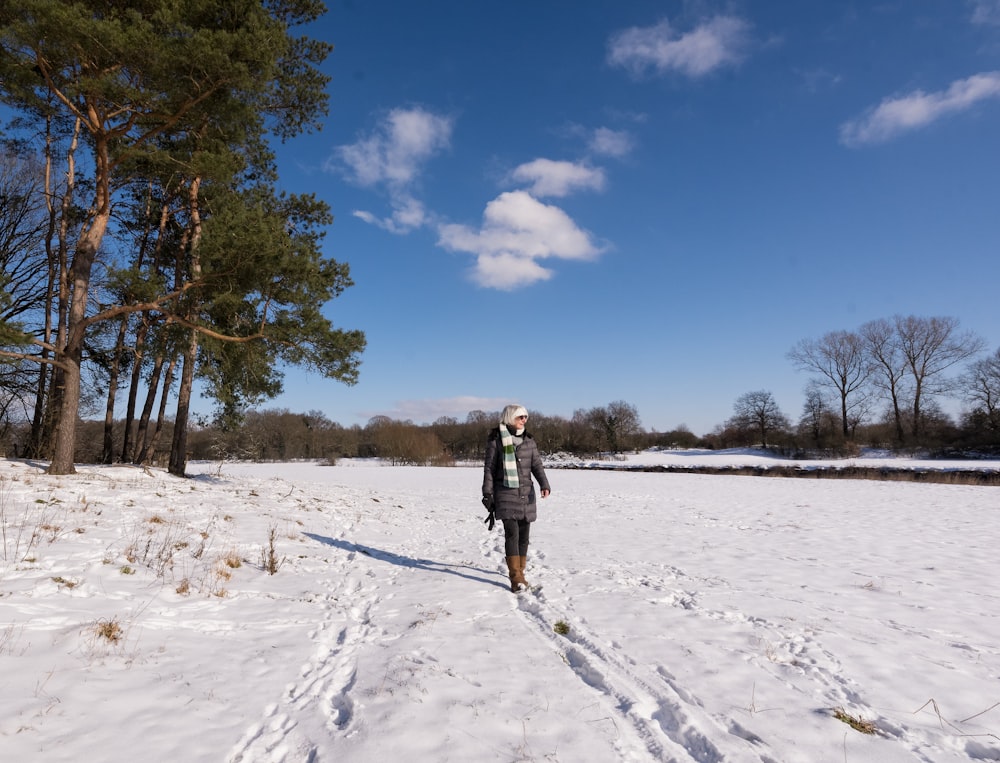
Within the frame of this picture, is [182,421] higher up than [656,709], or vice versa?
[182,421]

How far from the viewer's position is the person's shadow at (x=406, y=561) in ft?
20.7

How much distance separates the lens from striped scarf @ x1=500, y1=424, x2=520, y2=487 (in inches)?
217

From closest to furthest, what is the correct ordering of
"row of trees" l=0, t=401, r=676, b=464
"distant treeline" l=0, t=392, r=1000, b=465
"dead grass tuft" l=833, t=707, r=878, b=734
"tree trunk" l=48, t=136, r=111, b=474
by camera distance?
"dead grass tuft" l=833, t=707, r=878, b=734 → "tree trunk" l=48, t=136, r=111, b=474 → "distant treeline" l=0, t=392, r=1000, b=465 → "row of trees" l=0, t=401, r=676, b=464

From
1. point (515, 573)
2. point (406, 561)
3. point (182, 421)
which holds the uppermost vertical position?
point (182, 421)

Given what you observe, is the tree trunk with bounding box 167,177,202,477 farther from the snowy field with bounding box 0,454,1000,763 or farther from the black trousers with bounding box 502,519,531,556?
the black trousers with bounding box 502,519,531,556

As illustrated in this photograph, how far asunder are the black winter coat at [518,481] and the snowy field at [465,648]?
94 centimetres

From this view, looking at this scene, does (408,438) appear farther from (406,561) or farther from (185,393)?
(406,561)

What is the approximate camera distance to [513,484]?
5.50 meters

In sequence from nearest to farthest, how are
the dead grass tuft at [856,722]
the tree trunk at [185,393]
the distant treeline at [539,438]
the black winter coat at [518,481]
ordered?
the dead grass tuft at [856,722]
the black winter coat at [518,481]
the tree trunk at [185,393]
the distant treeline at [539,438]

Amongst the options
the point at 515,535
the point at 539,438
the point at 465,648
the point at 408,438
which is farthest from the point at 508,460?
the point at 539,438

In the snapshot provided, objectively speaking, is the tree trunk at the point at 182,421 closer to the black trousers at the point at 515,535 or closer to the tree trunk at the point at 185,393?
the tree trunk at the point at 185,393

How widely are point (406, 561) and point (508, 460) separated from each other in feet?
9.42

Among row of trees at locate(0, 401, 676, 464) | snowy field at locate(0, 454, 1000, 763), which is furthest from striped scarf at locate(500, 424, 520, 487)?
row of trees at locate(0, 401, 676, 464)

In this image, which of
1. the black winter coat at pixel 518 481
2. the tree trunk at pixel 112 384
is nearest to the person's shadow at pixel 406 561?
the black winter coat at pixel 518 481
